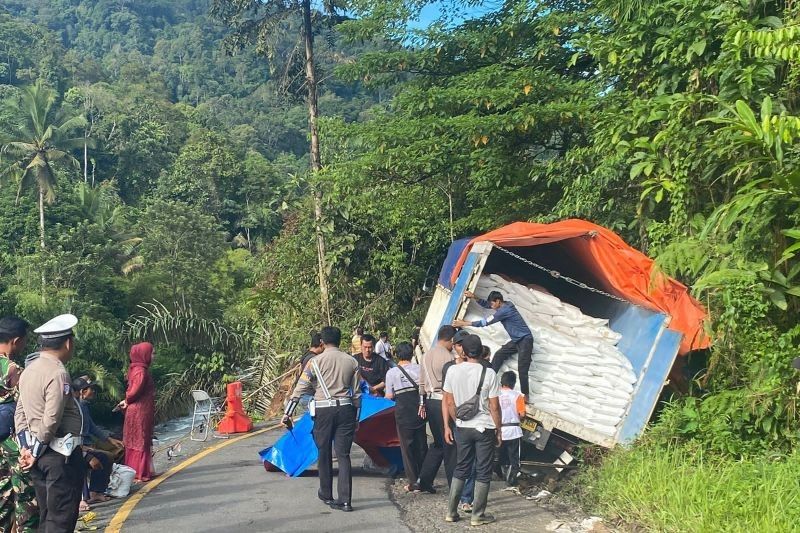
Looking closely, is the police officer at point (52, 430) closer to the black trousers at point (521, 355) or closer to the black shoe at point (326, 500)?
the black shoe at point (326, 500)

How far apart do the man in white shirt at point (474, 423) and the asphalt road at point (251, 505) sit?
0.64 m

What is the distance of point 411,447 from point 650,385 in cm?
246

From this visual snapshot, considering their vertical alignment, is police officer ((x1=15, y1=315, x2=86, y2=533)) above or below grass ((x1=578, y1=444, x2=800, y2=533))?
above

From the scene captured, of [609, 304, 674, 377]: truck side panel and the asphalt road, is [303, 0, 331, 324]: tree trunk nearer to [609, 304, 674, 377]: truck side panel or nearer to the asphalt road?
→ the asphalt road

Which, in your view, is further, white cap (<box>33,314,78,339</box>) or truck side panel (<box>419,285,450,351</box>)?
truck side panel (<box>419,285,450,351</box>)

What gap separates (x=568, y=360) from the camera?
8484mm

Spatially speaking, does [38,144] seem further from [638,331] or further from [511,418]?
[638,331]

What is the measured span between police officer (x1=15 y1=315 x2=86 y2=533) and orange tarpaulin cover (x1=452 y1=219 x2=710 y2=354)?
5242 millimetres

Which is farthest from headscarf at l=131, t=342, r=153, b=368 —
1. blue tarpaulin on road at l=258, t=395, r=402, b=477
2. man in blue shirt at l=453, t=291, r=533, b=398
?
man in blue shirt at l=453, t=291, r=533, b=398

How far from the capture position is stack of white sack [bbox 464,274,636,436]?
26.0 ft

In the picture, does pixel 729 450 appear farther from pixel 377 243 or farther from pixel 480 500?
pixel 377 243

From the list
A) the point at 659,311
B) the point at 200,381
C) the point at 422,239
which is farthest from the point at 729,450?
the point at 200,381

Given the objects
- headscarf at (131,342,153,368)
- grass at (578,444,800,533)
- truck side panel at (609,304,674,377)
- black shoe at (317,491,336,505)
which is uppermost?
truck side panel at (609,304,674,377)

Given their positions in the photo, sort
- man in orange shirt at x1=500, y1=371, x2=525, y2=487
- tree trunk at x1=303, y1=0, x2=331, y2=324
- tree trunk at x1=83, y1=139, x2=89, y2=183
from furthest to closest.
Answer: tree trunk at x1=83, y1=139, x2=89, y2=183 → tree trunk at x1=303, y1=0, x2=331, y2=324 → man in orange shirt at x1=500, y1=371, x2=525, y2=487
